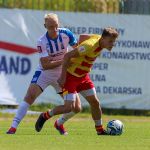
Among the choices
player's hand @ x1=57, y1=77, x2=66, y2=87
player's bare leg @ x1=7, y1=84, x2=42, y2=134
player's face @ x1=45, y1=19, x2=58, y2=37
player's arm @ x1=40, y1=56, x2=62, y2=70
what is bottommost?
player's bare leg @ x1=7, y1=84, x2=42, y2=134

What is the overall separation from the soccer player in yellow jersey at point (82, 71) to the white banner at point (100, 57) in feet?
26.6

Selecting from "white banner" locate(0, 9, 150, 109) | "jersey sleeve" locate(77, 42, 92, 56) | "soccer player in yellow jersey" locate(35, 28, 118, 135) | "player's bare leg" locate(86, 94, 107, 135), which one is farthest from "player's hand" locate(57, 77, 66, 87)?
"white banner" locate(0, 9, 150, 109)

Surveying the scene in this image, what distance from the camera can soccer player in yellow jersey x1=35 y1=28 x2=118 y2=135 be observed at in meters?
14.5

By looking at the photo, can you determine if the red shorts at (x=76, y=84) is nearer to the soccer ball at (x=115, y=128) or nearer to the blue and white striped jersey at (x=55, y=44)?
the blue and white striped jersey at (x=55, y=44)

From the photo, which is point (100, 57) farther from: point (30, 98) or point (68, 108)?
point (68, 108)

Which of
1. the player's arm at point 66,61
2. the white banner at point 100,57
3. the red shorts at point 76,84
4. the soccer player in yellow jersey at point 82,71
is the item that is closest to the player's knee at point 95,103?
the soccer player in yellow jersey at point 82,71

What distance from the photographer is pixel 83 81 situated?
15219 millimetres

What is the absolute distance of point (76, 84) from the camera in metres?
15.1

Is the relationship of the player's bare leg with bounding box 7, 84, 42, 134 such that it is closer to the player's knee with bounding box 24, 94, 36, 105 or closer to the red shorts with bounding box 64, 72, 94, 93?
the player's knee with bounding box 24, 94, 36, 105

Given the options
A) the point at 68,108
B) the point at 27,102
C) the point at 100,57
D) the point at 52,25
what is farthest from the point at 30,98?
the point at 100,57

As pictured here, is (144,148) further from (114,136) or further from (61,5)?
(61,5)

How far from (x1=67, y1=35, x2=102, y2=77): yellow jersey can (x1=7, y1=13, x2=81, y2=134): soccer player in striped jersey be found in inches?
17.7

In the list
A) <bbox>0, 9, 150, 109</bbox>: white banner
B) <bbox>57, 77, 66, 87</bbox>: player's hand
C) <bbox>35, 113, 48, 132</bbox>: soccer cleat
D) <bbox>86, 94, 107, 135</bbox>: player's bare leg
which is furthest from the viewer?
<bbox>0, 9, 150, 109</bbox>: white banner

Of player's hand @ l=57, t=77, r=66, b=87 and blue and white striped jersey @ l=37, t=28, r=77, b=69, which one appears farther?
blue and white striped jersey @ l=37, t=28, r=77, b=69
